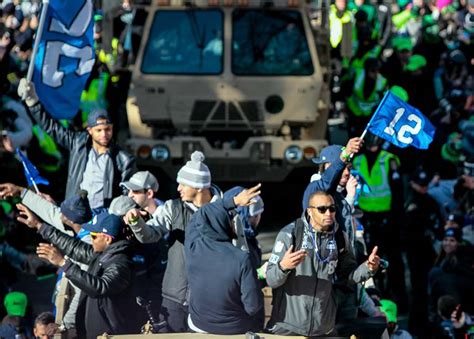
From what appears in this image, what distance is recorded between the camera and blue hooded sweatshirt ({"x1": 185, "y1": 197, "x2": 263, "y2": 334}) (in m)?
8.90

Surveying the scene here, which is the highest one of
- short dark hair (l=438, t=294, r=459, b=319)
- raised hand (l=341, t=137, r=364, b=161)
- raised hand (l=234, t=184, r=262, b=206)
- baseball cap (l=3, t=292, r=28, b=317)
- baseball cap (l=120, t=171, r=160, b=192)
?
raised hand (l=234, t=184, r=262, b=206)

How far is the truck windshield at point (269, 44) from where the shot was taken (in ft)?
55.0

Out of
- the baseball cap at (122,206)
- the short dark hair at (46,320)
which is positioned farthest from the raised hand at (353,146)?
the short dark hair at (46,320)

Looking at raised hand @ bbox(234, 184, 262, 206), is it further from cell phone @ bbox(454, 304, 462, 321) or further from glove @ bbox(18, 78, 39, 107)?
cell phone @ bbox(454, 304, 462, 321)

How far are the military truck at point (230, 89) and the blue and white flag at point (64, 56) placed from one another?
3558mm

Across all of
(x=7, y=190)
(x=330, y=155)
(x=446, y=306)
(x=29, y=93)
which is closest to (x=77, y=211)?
(x=7, y=190)

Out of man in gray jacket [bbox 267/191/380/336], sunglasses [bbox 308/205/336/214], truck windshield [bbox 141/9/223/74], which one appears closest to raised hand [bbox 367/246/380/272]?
man in gray jacket [bbox 267/191/380/336]

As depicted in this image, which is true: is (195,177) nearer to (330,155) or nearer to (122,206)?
(122,206)

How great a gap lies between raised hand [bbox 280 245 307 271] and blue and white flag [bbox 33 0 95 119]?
3998 millimetres

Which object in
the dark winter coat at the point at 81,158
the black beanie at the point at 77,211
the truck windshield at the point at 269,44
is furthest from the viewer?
the truck windshield at the point at 269,44

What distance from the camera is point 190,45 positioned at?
663 inches

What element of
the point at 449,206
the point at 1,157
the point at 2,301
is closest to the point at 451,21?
the point at 449,206

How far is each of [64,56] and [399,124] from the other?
3.41 m

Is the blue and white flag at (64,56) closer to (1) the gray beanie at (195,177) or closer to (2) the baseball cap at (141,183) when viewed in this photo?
(2) the baseball cap at (141,183)
